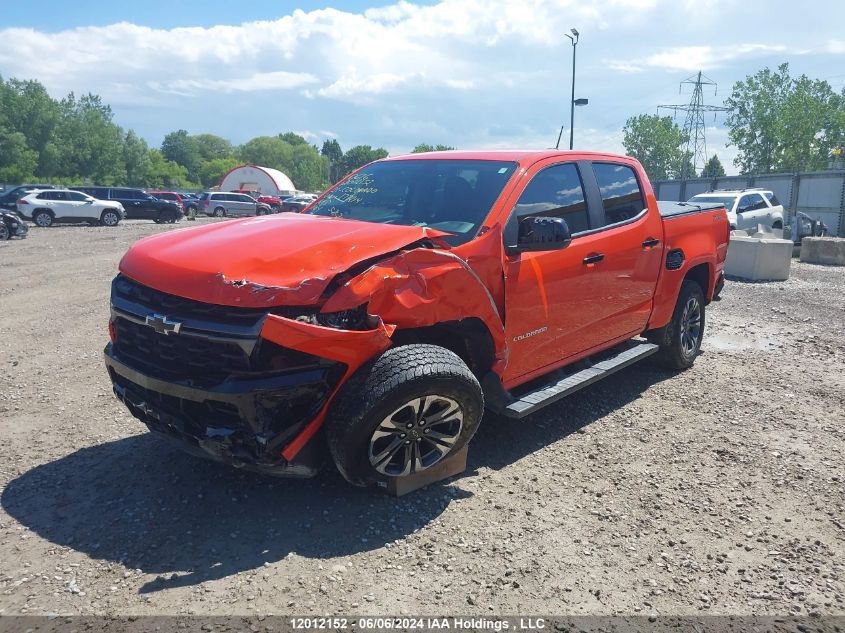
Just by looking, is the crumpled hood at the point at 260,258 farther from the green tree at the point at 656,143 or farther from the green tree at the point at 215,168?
the green tree at the point at 215,168

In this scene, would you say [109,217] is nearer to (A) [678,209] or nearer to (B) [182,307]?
(A) [678,209]

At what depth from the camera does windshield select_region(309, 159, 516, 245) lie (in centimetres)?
406

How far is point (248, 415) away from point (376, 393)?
24.2 inches

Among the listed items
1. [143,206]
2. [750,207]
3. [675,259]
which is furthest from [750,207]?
[143,206]

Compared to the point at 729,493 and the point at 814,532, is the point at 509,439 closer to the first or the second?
the point at 729,493

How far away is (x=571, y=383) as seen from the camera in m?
4.46

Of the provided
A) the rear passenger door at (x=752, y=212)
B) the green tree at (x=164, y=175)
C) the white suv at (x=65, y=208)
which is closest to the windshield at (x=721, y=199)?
the rear passenger door at (x=752, y=212)

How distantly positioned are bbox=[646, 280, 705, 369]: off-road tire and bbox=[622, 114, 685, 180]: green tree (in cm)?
8040

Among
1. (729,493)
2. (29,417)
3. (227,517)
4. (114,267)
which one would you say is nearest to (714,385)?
(729,493)

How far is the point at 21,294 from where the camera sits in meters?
9.81

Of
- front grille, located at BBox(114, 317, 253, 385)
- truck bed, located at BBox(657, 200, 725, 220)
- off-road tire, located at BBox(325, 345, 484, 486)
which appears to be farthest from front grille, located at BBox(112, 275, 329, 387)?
truck bed, located at BBox(657, 200, 725, 220)

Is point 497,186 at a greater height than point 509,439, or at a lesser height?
greater

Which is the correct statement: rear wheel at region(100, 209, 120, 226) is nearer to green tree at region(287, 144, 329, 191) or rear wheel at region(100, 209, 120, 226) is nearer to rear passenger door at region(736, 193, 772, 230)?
rear passenger door at region(736, 193, 772, 230)

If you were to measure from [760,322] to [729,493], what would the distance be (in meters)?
5.58
